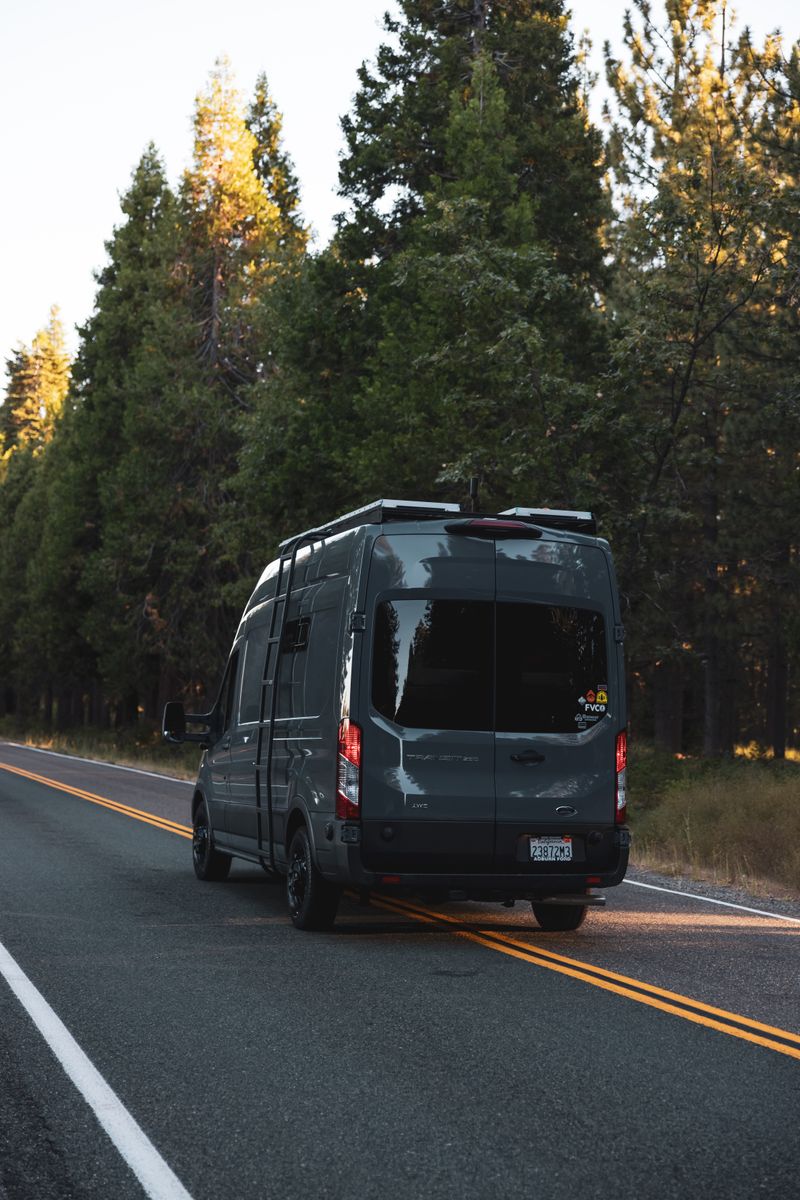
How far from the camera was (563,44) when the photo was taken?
33031 mm

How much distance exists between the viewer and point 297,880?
11.3 metres

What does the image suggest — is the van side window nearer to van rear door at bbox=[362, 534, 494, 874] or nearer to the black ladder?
the black ladder

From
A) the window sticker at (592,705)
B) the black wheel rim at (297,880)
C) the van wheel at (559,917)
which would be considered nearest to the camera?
the window sticker at (592,705)

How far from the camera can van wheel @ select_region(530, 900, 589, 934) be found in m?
11.4

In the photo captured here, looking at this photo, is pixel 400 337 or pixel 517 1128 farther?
pixel 400 337

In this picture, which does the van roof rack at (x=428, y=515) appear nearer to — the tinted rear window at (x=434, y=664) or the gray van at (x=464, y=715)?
the gray van at (x=464, y=715)

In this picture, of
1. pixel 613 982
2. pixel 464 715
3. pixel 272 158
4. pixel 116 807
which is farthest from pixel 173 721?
pixel 272 158

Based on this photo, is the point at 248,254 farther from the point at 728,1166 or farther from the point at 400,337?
the point at 728,1166

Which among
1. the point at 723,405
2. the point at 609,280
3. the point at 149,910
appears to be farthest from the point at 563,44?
the point at 149,910

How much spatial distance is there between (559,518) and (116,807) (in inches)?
542

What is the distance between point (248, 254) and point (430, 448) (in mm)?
20574

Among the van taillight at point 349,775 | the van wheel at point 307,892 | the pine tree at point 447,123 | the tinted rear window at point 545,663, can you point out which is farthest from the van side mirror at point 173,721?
the pine tree at point 447,123

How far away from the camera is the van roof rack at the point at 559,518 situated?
35.8 ft

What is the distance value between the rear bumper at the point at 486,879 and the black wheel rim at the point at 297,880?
1.89 ft
